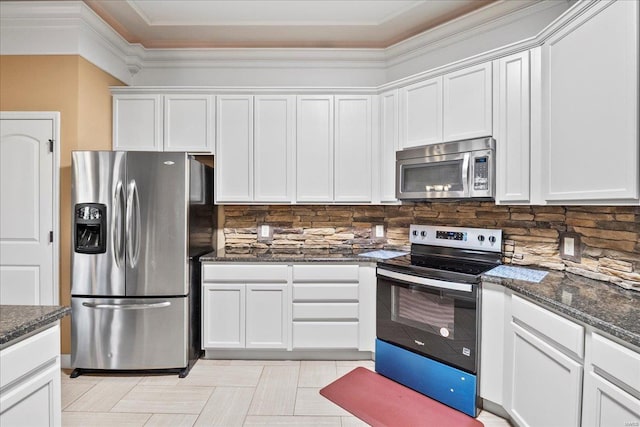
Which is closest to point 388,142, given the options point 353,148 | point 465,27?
point 353,148

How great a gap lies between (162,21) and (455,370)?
11.9ft

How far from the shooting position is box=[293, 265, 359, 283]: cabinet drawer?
111 inches

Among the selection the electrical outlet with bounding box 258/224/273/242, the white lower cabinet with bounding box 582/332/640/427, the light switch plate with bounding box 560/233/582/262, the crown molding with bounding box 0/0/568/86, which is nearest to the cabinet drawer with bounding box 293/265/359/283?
the electrical outlet with bounding box 258/224/273/242

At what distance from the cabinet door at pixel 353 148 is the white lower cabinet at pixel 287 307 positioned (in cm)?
72

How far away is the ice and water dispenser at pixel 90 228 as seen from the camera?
99.4 inches

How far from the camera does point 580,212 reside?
7.14ft

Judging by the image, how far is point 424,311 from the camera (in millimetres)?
2361

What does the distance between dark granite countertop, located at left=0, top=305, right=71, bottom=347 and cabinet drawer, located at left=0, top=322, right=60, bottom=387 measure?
0.03 metres

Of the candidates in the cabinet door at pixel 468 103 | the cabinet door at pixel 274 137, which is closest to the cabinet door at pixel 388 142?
the cabinet door at pixel 468 103

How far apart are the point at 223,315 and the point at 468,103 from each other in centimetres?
259

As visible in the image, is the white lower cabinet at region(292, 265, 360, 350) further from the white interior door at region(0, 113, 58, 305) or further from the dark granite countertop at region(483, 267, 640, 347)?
the white interior door at region(0, 113, 58, 305)

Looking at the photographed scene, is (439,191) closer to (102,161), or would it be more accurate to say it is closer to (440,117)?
(440,117)

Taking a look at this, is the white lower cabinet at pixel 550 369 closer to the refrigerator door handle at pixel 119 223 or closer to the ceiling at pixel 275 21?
the ceiling at pixel 275 21

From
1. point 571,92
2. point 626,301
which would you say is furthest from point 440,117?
point 626,301
